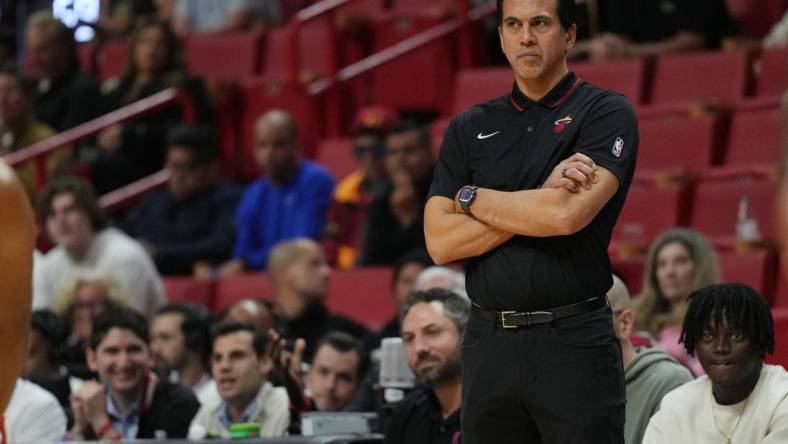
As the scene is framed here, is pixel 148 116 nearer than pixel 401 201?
No

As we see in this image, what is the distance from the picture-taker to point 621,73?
8.80 metres

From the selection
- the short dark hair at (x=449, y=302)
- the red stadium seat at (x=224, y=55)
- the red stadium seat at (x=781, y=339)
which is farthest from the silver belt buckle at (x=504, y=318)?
the red stadium seat at (x=224, y=55)

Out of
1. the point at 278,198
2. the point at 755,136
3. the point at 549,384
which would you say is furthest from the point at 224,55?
the point at 549,384

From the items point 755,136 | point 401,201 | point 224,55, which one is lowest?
point 401,201

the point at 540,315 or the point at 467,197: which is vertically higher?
the point at 467,197

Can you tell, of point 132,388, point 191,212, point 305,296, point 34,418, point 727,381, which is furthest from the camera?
point 191,212

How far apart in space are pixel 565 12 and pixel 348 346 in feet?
9.76

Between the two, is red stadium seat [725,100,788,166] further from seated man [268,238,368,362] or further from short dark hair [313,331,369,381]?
short dark hair [313,331,369,381]

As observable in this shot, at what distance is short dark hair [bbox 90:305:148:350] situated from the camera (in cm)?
680

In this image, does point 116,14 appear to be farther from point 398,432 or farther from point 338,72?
point 398,432

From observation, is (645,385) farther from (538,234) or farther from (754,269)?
(754,269)

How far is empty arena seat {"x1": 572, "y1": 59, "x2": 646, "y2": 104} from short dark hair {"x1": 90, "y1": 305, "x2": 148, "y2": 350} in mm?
3118

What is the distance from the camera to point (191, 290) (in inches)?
353

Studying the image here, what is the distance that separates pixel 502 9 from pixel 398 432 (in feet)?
5.97
